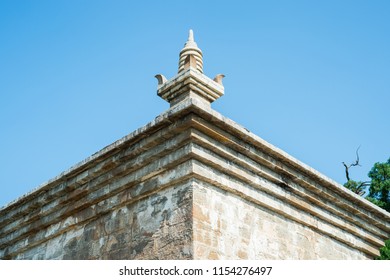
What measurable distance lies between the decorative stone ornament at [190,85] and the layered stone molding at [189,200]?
14 mm

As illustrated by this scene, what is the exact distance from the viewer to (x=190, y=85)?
6.13m

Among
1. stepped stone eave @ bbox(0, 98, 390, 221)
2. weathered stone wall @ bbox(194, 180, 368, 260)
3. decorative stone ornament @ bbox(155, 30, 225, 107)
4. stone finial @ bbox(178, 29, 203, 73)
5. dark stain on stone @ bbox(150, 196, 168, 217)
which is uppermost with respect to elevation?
stone finial @ bbox(178, 29, 203, 73)

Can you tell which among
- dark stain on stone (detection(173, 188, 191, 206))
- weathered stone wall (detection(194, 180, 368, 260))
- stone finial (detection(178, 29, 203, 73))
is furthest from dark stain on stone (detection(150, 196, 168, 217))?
stone finial (detection(178, 29, 203, 73))

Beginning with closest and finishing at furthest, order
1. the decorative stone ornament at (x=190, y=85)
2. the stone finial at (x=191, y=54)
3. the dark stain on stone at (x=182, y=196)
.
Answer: the dark stain on stone at (x=182, y=196) < the decorative stone ornament at (x=190, y=85) < the stone finial at (x=191, y=54)

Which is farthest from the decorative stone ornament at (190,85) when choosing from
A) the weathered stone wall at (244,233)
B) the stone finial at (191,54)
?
the weathered stone wall at (244,233)

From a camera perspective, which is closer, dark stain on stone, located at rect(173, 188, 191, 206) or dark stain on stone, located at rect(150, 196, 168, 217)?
dark stain on stone, located at rect(173, 188, 191, 206)

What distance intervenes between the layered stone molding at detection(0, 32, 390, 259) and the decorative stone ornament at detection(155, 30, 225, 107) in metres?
0.01

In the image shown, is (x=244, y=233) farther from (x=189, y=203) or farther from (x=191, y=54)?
(x=191, y=54)

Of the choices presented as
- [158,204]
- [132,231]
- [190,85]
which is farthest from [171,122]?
[132,231]

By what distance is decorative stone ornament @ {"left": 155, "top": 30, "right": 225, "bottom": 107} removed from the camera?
616 centimetres

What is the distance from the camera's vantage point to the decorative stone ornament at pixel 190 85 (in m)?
6.16

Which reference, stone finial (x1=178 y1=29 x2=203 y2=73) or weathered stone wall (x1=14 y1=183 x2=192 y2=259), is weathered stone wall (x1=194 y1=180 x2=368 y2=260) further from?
stone finial (x1=178 y1=29 x2=203 y2=73)

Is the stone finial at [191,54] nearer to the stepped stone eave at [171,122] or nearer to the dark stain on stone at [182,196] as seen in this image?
the stepped stone eave at [171,122]

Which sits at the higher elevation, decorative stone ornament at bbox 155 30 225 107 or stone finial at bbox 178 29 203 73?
stone finial at bbox 178 29 203 73
